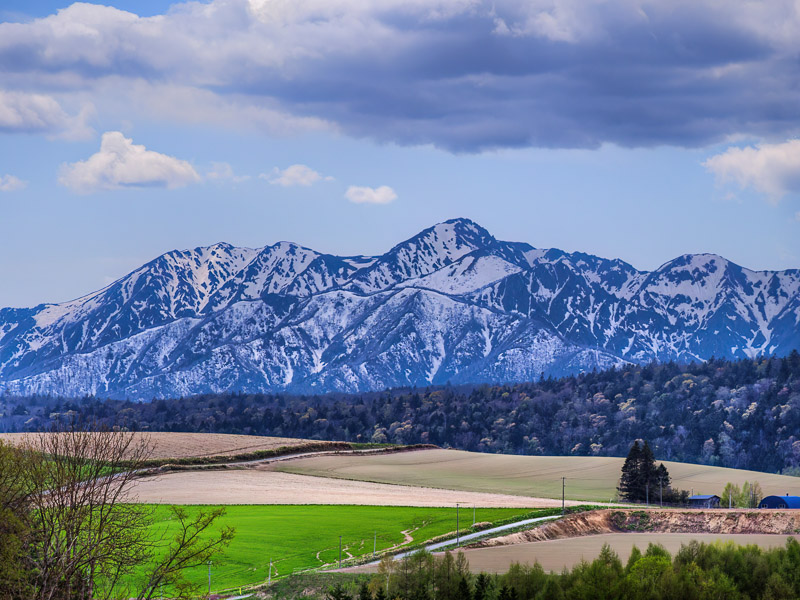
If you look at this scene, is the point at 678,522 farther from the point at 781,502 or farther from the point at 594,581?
the point at 594,581

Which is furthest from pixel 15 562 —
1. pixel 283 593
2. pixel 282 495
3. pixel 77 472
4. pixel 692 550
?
pixel 282 495

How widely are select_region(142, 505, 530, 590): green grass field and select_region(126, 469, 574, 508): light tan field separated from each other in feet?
24.4

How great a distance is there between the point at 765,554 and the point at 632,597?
65.2 ft

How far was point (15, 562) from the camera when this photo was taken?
1922 inches

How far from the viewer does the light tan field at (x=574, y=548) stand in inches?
3474

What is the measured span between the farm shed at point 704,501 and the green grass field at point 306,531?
43.8 meters

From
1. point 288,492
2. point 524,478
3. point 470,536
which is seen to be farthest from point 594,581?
point 524,478

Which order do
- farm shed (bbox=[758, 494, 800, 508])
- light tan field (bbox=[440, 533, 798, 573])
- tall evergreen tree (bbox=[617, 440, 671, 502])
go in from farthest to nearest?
1. tall evergreen tree (bbox=[617, 440, 671, 502])
2. farm shed (bbox=[758, 494, 800, 508])
3. light tan field (bbox=[440, 533, 798, 573])

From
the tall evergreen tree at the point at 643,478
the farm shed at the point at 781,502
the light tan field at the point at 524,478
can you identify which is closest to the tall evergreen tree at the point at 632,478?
the tall evergreen tree at the point at 643,478

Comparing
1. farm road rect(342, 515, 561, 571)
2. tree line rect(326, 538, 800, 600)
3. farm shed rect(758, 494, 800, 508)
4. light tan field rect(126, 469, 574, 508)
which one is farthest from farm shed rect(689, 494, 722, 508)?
tree line rect(326, 538, 800, 600)

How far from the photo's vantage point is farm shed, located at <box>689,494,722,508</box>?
158m

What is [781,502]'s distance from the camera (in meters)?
149

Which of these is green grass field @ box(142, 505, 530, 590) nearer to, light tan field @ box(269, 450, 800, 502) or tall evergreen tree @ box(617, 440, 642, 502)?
tall evergreen tree @ box(617, 440, 642, 502)

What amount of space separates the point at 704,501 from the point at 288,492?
199ft
